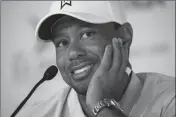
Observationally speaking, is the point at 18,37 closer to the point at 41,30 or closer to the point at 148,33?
the point at 41,30

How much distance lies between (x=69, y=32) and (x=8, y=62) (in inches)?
16.1

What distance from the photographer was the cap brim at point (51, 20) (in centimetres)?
82

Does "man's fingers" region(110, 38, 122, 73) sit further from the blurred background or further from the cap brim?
the blurred background

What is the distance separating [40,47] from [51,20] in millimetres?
199

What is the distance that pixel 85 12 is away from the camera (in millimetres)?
852

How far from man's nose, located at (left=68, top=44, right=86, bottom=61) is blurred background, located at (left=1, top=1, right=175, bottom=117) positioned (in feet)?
0.58

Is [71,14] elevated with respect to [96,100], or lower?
elevated

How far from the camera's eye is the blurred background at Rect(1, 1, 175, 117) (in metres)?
1.07

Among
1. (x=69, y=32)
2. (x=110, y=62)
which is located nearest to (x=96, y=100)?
(x=110, y=62)

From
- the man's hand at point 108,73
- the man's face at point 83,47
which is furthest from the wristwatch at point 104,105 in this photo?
the man's face at point 83,47

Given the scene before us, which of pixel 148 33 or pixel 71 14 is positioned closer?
pixel 71 14

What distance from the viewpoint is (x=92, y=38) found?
84cm

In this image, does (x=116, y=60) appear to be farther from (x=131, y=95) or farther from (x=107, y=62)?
(x=131, y=95)

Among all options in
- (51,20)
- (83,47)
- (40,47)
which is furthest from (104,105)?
(40,47)
